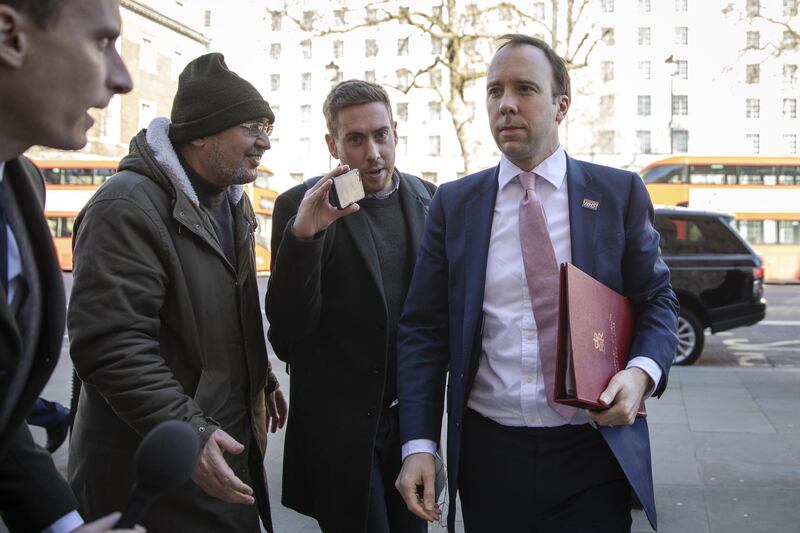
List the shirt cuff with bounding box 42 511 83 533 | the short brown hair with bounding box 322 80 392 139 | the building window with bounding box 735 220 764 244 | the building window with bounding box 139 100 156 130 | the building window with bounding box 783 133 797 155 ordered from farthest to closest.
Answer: the building window with bounding box 783 133 797 155 < the building window with bounding box 139 100 156 130 < the building window with bounding box 735 220 764 244 < the short brown hair with bounding box 322 80 392 139 < the shirt cuff with bounding box 42 511 83 533

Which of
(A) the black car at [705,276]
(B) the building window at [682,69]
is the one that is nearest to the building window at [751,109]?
(B) the building window at [682,69]

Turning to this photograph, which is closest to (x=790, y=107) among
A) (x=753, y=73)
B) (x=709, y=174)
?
(x=753, y=73)

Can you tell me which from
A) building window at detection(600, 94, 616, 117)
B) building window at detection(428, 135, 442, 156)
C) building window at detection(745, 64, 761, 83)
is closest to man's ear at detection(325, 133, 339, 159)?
building window at detection(745, 64, 761, 83)

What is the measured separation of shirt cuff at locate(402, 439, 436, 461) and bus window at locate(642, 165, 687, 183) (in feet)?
87.0

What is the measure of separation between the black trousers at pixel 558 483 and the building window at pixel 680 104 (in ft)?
207

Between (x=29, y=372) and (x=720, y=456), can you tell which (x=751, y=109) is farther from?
(x=29, y=372)

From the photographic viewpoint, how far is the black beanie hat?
2.82 meters

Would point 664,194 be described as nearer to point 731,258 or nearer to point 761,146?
point 731,258

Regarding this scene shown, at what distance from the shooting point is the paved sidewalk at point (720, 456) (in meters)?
4.97

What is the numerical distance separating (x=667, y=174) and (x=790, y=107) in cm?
3826

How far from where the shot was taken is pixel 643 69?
6312 cm

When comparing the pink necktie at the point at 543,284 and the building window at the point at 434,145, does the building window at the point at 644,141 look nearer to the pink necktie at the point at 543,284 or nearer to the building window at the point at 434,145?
the building window at the point at 434,145

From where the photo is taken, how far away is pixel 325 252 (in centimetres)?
314

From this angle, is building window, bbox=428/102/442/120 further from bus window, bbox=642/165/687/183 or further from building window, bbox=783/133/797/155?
bus window, bbox=642/165/687/183
